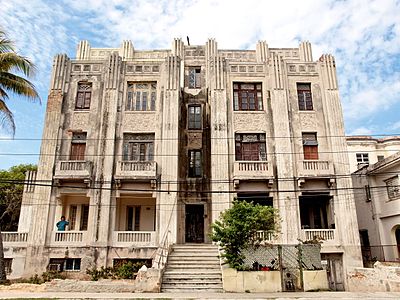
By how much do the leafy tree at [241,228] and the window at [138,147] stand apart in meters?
8.15

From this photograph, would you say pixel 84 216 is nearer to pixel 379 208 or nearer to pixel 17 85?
pixel 17 85

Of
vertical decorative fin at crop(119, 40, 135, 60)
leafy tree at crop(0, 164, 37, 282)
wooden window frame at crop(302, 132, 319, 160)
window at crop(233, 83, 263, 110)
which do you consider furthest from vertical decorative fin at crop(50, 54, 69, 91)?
wooden window frame at crop(302, 132, 319, 160)

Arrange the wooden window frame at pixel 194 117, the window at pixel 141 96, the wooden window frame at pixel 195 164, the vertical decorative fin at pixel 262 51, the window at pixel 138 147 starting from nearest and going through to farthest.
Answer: the window at pixel 138 147
the wooden window frame at pixel 195 164
the window at pixel 141 96
the wooden window frame at pixel 194 117
the vertical decorative fin at pixel 262 51

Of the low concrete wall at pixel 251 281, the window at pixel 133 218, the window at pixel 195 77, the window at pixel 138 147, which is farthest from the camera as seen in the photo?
the window at pixel 195 77

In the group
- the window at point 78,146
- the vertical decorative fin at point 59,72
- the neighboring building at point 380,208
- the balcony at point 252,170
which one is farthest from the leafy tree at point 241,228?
the vertical decorative fin at point 59,72

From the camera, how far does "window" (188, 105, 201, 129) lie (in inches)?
918

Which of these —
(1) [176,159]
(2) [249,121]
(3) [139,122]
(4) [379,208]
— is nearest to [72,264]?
(1) [176,159]

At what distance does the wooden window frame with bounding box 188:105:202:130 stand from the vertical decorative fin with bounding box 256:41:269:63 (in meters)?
6.95

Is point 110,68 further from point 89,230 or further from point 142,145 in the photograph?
point 89,230

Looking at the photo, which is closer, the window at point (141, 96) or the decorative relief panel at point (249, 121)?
the decorative relief panel at point (249, 121)

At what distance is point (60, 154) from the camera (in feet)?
69.9

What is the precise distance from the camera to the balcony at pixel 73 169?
20.1 meters

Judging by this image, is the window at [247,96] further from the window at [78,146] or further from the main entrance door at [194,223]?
the window at [78,146]

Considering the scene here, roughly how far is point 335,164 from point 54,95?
18146mm
